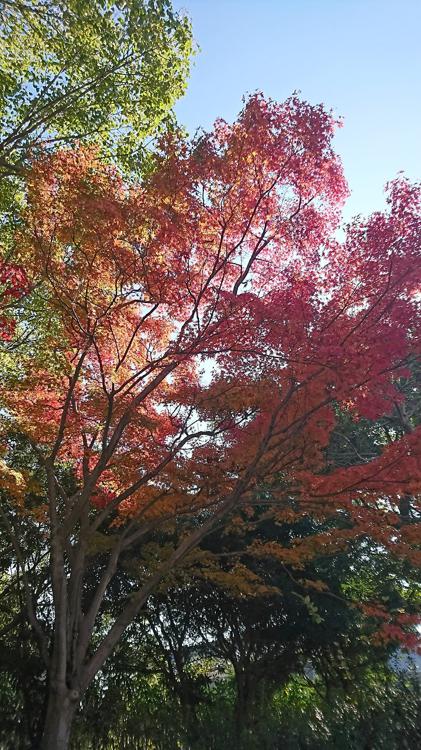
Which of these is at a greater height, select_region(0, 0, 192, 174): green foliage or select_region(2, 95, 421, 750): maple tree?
select_region(0, 0, 192, 174): green foliage

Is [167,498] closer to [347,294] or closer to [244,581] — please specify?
[244,581]

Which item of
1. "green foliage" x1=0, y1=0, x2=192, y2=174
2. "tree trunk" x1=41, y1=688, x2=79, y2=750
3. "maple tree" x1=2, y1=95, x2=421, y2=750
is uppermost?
"green foliage" x1=0, y1=0, x2=192, y2=174

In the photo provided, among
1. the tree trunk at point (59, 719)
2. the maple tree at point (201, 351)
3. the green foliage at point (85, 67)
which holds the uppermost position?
the green foliage at point (85, 67)

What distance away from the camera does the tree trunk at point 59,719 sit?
5.84m

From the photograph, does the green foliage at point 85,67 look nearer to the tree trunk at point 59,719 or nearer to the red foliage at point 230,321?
the red foliage at point 230,321

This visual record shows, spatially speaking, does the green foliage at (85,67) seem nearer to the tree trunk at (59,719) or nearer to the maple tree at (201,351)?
the maple tree at (201,351)

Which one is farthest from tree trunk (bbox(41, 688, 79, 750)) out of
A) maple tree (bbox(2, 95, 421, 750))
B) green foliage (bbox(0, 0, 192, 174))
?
green foliage (bbox(0, 0, 192, 174))

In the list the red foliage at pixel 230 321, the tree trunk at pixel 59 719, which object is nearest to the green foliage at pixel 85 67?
the red foliage at pixel 230 321

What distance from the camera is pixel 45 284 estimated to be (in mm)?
8062

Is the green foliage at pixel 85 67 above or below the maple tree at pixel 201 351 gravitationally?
above

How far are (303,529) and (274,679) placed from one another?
144 inches

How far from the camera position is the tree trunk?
5844mm

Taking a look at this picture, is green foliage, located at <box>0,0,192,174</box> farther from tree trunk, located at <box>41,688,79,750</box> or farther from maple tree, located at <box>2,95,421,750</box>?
tree trunk, located at <box>41,688,79,750</box>

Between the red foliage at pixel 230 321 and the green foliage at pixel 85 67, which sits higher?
the green foliage at pixel 85 67
